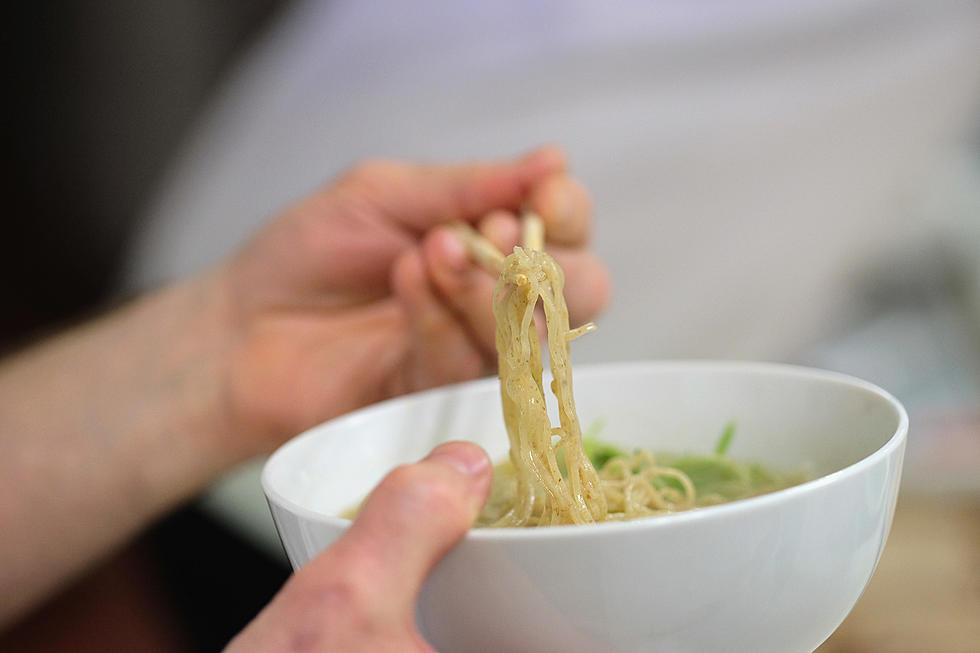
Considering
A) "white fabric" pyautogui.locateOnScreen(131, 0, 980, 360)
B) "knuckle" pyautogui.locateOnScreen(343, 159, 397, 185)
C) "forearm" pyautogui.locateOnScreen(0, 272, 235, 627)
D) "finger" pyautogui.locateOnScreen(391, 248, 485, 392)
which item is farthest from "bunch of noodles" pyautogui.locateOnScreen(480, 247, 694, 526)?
"white fabric" pyautogui.locateOnScreen(131, 0, 980, 360)

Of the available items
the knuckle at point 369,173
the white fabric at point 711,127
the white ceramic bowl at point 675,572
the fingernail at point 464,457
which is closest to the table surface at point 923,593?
the white ceramic bowl at point 675,572

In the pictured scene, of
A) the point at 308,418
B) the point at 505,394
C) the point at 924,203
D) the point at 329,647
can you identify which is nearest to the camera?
the point at 329,647

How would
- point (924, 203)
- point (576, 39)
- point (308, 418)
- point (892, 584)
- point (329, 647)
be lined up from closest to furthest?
point (329, 647) → point (892, 584) → point (308, 418) → point (924, 203) → point (576, 39)

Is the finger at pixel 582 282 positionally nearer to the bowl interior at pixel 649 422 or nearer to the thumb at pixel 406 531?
the bowl interior at pixel 649 422

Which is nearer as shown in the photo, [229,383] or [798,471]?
[798,471]

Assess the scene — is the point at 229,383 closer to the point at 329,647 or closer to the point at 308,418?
the point at 308,418

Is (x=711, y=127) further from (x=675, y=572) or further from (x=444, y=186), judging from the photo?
(x=675, y=572)

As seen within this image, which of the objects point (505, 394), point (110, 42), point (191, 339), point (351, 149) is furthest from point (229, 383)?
point (110, 42)
